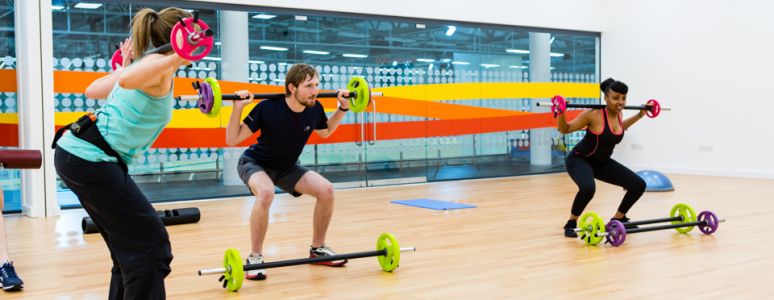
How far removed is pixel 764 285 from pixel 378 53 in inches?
226

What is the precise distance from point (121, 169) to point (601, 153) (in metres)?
3.33

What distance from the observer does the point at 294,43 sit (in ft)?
26.0

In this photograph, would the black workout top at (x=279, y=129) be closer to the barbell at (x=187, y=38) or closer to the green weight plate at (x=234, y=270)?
the green weight plate at (x=234, y=270)

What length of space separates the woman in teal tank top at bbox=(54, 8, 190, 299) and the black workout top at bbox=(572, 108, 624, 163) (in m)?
3.21

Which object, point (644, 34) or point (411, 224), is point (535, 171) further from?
point (411, 224)

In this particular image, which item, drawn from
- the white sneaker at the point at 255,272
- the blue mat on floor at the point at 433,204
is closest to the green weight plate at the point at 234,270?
the white sneaker at the point at 255,272

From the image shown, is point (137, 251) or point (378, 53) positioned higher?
point (378, 53)

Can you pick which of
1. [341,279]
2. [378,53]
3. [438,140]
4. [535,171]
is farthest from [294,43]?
[341,279]

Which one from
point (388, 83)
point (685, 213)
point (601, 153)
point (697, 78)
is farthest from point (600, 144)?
point (697, 78)

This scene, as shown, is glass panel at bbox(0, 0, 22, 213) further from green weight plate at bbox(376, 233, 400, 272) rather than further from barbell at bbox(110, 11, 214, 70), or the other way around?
barbell at bbox(110, 11, 214, 70)

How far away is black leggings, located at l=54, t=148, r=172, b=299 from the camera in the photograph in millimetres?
2045

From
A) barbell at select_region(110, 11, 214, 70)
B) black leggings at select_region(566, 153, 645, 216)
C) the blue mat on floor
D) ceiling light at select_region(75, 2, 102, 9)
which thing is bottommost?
the blue mat on floor

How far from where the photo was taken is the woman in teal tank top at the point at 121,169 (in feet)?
6.69

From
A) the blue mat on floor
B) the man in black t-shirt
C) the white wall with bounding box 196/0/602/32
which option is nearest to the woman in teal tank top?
the man in black t-shirt
